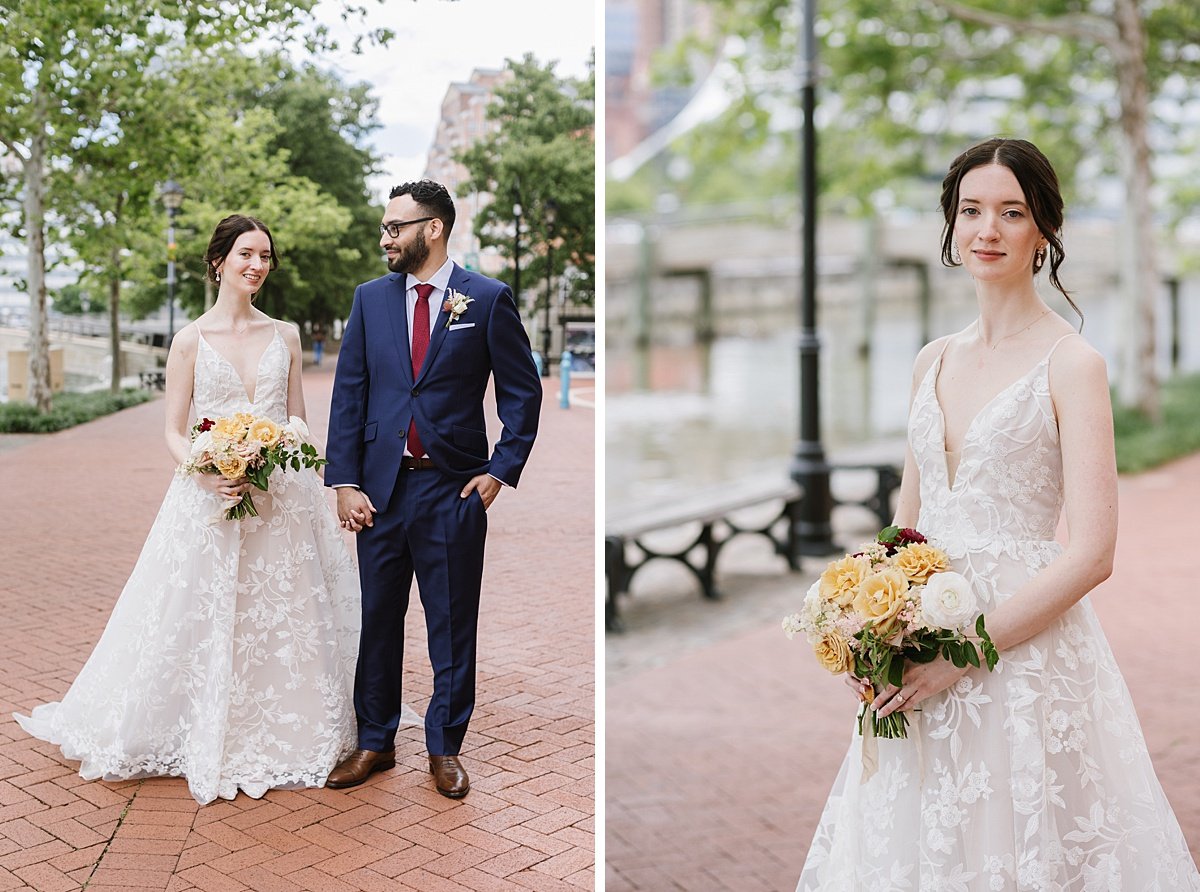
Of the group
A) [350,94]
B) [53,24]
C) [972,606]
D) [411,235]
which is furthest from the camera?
[350,94]

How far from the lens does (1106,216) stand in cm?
2412

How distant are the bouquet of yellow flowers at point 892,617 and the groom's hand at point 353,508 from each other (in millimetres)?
1769

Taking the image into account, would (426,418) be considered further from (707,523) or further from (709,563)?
(709,563)

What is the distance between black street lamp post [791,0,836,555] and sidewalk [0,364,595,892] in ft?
16.1

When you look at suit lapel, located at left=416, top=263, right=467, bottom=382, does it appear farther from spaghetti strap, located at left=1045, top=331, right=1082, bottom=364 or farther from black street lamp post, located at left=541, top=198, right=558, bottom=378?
spaghetti strap, located at left=1045, top=331, right=1082, bottom=364

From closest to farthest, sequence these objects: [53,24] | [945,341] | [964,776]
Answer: [964,776] → [945,341] → [53,24]

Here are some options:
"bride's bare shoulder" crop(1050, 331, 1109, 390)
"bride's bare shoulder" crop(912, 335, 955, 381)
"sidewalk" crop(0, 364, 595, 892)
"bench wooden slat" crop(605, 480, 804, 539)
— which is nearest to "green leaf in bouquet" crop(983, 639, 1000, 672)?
"bride's bare shoulder" crop(1050, 331, 1109, 390)

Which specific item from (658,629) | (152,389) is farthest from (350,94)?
(658,629)

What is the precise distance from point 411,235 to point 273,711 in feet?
5.15

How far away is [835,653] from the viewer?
2.63 meters

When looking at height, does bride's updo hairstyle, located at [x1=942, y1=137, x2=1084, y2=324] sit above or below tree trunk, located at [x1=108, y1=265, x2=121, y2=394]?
above

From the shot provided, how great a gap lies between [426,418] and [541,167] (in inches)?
57.5

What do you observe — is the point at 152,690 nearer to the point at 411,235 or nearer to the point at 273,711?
the point at 273,711

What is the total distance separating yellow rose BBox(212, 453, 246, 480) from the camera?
3.92 m
